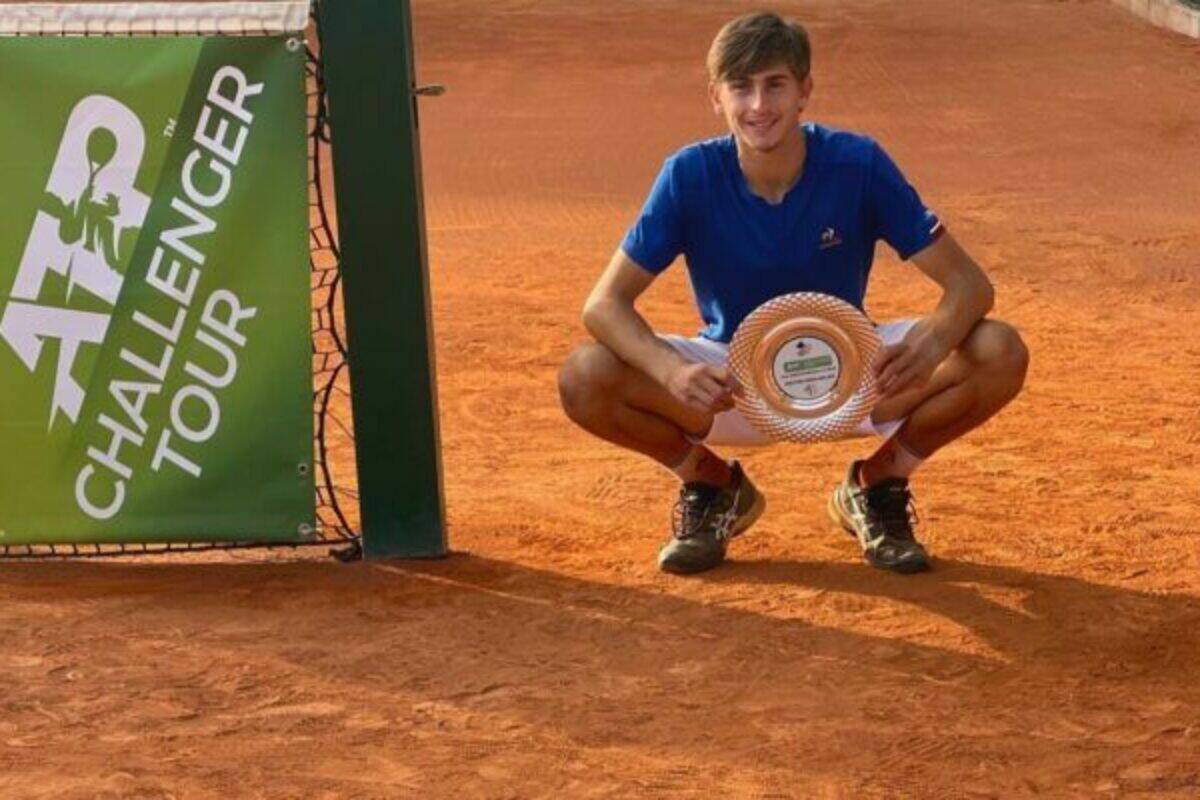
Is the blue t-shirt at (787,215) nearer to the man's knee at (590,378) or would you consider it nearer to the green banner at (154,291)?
the man's knee at (590,378)

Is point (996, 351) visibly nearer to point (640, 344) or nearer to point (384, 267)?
point (640, 344)

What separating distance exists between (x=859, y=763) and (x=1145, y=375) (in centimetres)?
343

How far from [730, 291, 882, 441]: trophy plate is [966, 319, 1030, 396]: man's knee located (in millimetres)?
265

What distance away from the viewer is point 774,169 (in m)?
5.56

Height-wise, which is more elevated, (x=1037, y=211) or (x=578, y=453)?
(x=1037, y=211)

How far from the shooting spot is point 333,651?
5262mm

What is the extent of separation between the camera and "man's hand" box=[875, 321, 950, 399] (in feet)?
17.5

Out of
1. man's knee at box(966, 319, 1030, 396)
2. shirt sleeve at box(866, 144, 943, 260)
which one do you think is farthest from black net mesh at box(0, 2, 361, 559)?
man's knee at box(966, 319, 1030, 396)

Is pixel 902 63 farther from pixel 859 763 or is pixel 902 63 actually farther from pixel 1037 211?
pixel 859 763

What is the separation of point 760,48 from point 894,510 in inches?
43.2

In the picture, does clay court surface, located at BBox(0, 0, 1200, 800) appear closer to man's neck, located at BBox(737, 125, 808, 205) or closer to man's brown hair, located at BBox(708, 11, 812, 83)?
man's neck, located at BBox(737, 125, 808, 205)

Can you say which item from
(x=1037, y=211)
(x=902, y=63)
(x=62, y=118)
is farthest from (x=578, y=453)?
(x=902, y=63)

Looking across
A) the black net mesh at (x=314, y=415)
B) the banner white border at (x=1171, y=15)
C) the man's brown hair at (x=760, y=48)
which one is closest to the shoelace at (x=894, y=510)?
the man's brown hair at (x=760, y=48)

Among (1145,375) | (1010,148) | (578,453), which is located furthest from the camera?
(1010,148)
